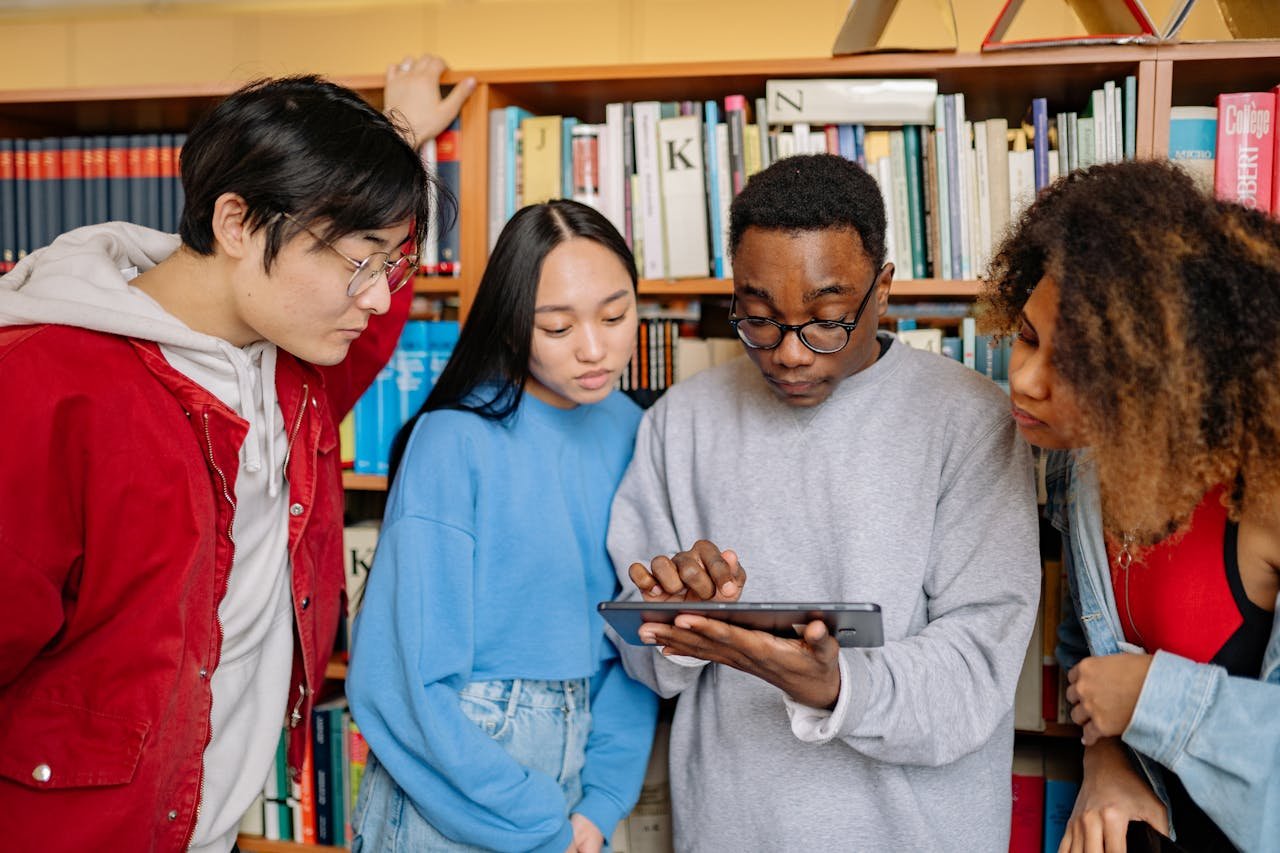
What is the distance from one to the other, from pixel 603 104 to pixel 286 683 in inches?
51.4

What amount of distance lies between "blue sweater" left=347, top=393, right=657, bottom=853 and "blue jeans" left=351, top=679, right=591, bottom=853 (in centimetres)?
3

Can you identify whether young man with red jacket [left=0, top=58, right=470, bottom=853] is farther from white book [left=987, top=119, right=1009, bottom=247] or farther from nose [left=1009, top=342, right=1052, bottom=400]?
white book [left=987, top=119, right=1009, bottom=247]

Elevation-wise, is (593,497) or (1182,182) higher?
(1182,182)

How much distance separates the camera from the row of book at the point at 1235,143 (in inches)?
71.4

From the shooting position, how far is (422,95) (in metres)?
2.00

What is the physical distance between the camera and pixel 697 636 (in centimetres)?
119

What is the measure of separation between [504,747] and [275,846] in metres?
1.12

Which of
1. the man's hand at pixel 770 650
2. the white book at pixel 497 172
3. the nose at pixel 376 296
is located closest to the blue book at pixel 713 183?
the white book at pixel 497 172

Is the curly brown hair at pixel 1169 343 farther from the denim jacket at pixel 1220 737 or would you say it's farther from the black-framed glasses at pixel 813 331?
the black-framed glasses at pixel 813 331

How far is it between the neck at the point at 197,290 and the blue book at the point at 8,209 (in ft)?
4.27

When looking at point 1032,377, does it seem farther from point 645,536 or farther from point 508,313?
point 508,313

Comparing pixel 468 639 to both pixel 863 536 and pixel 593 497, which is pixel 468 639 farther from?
pixel 863 536

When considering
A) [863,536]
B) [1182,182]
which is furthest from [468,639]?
[1182,182]

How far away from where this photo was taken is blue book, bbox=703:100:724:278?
2.01 m
